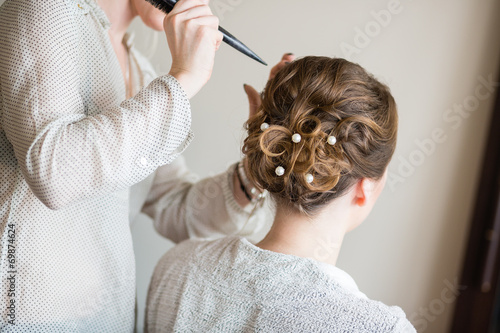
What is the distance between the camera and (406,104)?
4.47 ft

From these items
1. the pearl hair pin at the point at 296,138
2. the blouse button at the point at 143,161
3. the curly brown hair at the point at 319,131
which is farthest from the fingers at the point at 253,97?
the blouse button at the point at 143,161

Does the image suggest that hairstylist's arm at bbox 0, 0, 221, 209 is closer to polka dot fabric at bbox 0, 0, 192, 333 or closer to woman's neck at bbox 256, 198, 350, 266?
polka dot fabric at bbox 0, 0, 192, 333

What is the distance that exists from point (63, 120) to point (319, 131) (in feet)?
1.35

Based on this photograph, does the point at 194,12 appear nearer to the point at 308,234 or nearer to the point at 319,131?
the point at 319,131

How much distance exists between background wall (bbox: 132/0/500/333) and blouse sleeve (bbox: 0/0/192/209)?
2.17 ft

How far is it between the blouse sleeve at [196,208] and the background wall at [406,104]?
0.63 feet

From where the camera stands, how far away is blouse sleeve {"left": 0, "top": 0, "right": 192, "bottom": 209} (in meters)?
0.70

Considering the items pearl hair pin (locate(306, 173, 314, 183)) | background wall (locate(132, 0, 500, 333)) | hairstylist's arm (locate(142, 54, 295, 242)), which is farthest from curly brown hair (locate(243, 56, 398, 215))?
background wall (locate(132, 0, 500, 333))

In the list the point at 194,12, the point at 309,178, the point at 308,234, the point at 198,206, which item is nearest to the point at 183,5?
the point at 194,12

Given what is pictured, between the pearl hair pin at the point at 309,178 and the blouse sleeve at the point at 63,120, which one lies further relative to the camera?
the pearl hair pin at the point at 309,178

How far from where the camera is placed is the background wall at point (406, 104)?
1.32m

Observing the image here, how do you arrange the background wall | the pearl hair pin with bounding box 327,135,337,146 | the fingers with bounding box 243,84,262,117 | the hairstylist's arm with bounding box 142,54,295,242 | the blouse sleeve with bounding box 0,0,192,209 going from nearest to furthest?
the blouse sleeve with bounding box 0,0,192,209, the pearl hair pin with bounding box 327,135,337,146, the fingers with bounding box 243,84,262,117, the hairstylist's arm with bounding box 142,54,295,242, the background wall

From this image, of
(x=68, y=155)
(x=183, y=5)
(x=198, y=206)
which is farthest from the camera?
(x=198, y=206)

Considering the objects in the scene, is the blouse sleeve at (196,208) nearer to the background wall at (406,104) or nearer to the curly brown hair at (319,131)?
the background wall at (406,104)
